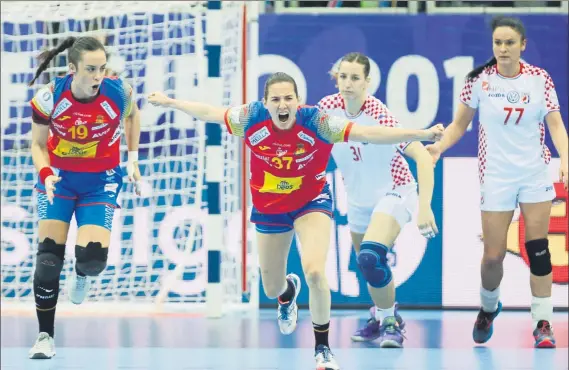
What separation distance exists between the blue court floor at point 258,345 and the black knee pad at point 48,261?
52 cm

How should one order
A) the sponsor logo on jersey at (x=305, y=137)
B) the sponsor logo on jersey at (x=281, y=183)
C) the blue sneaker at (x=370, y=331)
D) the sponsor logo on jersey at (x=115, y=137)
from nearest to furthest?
the sponsor logo on jersey at (x=305, y=137)
the sponsor logo on jersey at (x=281, y=183)
the sponsor logo on jersey at (x=115, y=137)
the blue sneaker at (x=370, y=331)

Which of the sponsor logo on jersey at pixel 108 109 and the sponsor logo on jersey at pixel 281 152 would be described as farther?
the sponsor logo on jersey at pixel 108 109

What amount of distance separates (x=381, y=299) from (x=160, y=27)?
3.36 meters

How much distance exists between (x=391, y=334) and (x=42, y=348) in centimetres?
234

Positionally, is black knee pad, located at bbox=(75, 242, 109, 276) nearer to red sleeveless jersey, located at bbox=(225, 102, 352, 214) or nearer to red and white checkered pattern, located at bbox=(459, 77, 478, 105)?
red sleeveless jersey, located at bbox=(225, 102, 352, 214)

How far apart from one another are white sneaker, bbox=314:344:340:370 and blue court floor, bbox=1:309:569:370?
361 millimetres

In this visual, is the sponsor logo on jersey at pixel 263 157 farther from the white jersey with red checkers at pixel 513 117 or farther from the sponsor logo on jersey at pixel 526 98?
the sponsor logo on jersey at pixel 526 98

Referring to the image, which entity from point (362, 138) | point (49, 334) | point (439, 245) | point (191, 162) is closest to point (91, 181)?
point (49, 334)

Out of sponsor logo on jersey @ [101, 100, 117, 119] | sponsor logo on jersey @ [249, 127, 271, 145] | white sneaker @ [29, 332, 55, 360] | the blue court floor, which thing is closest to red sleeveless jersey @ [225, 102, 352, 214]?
sponsor logo on jersey @ [249, 127, 271, 145]

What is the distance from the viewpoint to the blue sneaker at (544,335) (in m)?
7.80

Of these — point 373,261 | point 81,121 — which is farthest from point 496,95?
point 81,121

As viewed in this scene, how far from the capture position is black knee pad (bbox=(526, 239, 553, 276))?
25.2ft

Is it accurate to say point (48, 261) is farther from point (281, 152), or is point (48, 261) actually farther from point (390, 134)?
point (390, 134)


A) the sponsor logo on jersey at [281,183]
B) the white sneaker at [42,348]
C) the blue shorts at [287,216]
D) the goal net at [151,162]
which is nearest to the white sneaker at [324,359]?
the blue shorts at [287,216]
